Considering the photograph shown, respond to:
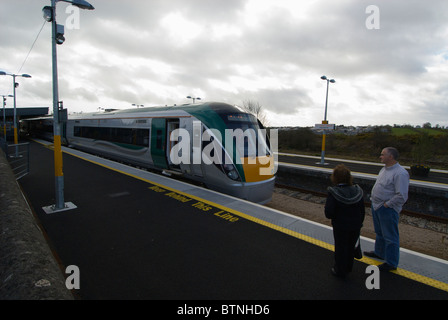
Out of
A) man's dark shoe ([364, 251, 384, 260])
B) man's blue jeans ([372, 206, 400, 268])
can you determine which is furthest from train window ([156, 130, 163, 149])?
man's blue jeans ([372, 206, 400, 268])

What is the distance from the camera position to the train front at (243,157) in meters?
7.32

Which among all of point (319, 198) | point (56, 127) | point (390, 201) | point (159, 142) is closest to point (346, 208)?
point (390, 201)

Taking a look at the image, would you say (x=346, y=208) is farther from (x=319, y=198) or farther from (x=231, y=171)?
(x=319, y=198)

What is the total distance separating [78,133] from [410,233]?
70.9ft

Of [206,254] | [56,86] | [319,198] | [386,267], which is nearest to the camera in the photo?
[386,267]

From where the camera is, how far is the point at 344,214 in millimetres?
3441

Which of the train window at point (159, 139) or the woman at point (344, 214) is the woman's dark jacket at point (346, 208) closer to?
the woman at point (344, 214)

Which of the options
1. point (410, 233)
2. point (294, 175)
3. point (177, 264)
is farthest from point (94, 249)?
point (294, 175)

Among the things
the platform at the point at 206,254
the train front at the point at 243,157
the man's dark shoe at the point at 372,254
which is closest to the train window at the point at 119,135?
the train front at the point at 243,157

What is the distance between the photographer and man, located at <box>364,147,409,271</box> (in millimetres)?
3609

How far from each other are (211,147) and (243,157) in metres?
1.04

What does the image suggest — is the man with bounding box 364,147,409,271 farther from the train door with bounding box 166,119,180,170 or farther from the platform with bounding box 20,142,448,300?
the train door with bounding box 166,119,180,170

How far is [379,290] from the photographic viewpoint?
3.34 metres
